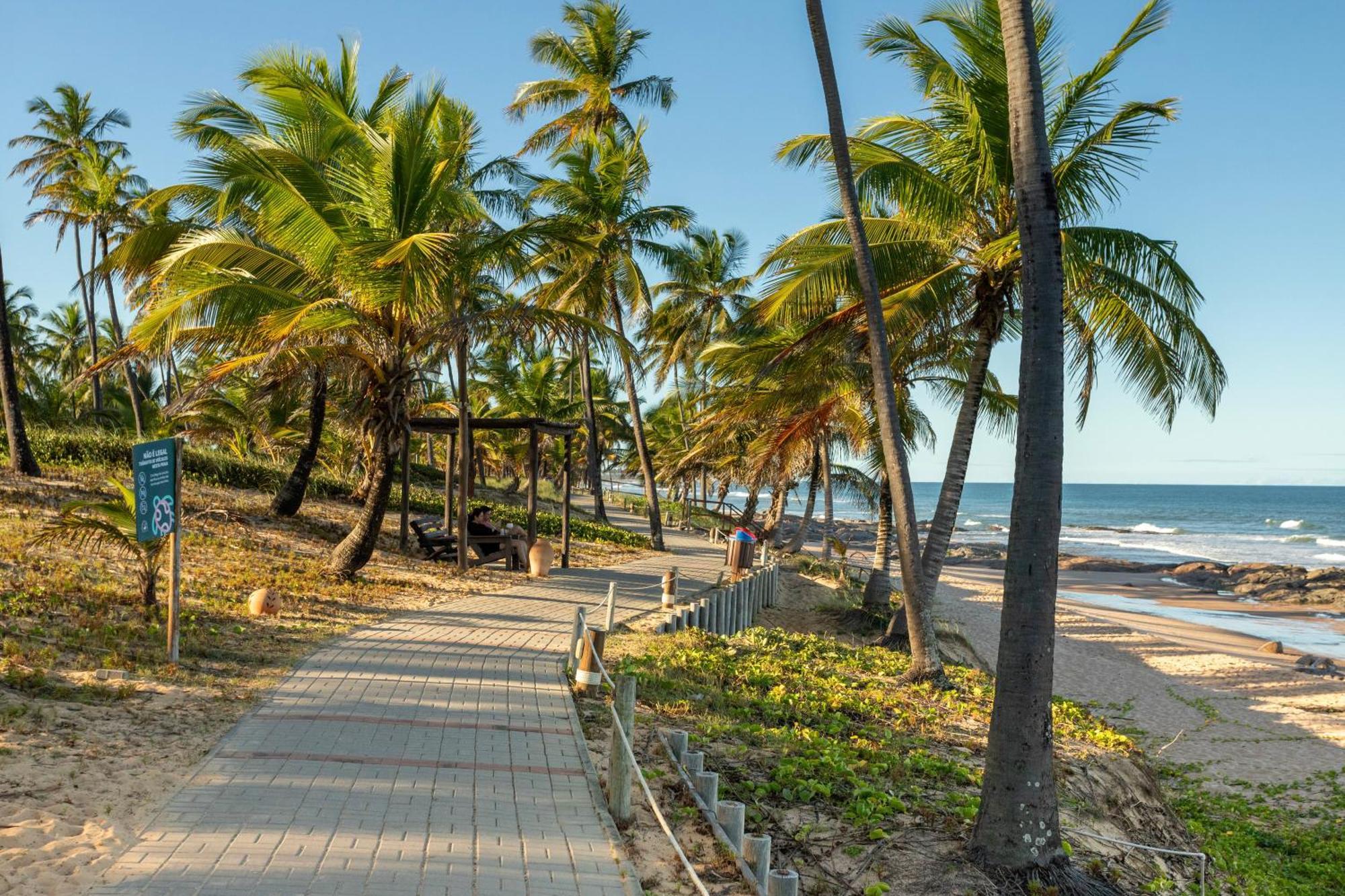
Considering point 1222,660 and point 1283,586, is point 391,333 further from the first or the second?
point 1283,586

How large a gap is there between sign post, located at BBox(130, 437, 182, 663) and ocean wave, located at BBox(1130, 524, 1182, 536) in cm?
8579

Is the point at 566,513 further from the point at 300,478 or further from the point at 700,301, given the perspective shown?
the point at 700,301

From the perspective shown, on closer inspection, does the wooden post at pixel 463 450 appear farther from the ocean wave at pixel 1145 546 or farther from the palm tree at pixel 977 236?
the ocean wave at pixel 1145 546

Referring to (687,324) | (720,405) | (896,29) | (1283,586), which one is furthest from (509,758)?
(1283,586)

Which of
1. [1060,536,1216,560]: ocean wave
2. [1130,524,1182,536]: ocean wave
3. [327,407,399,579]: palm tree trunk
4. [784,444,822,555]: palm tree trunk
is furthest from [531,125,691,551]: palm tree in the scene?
[1130,524,1182,536]: ocean wave

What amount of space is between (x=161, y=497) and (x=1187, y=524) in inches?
3875

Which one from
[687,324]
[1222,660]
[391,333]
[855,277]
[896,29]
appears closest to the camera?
[896,29]

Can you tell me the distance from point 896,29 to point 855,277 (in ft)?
9.92

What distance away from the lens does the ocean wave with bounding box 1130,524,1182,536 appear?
270 feet

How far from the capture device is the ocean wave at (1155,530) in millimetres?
82156

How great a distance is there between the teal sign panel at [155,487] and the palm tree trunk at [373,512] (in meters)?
5.57

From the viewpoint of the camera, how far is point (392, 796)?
5613 millimetres

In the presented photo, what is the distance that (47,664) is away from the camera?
7656 millimetres

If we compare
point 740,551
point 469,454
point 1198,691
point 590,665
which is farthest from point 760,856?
point 1198,691
